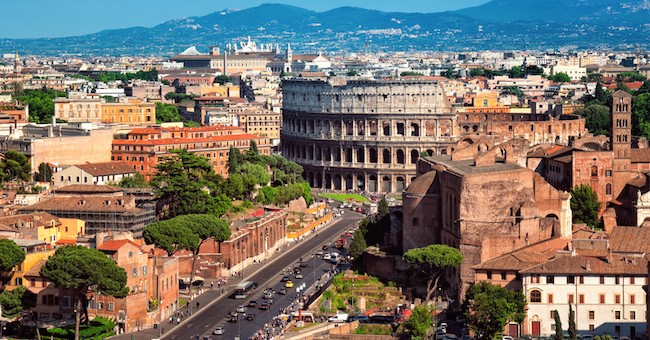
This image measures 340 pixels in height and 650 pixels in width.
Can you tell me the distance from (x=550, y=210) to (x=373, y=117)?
78.4 m

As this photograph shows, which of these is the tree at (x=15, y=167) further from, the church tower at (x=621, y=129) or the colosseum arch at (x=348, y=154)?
the colosseum arch at (x=348, y=154)

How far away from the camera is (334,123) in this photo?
175250 millimetres

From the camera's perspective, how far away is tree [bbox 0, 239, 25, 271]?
84.5m

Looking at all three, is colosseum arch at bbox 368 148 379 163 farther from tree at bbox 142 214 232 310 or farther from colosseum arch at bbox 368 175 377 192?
tree at bbox 142 214 232 310

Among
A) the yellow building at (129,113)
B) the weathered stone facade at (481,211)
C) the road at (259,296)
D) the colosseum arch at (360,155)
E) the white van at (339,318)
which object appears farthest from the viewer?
the colosseum arch at (360,155)

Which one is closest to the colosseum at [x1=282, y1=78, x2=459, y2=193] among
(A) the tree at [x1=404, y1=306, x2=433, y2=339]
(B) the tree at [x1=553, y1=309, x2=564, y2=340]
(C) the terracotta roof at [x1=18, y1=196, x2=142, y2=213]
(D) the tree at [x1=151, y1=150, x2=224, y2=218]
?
(D) the tree at [x1=151, y1=150, x2=224, y2=218]

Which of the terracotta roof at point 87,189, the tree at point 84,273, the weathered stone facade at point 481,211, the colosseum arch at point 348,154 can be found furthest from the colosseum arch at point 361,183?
the tree at point 84,273

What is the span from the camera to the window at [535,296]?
8331 cm

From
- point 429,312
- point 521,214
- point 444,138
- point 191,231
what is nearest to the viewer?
point 429,312

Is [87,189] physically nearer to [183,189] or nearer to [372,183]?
[183,189]

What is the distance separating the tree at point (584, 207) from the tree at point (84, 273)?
108 feet

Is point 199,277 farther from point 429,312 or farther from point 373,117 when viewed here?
point 373,117

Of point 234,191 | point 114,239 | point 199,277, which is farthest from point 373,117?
point 114,239

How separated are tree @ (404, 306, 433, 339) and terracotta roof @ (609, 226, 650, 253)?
1286 cm
